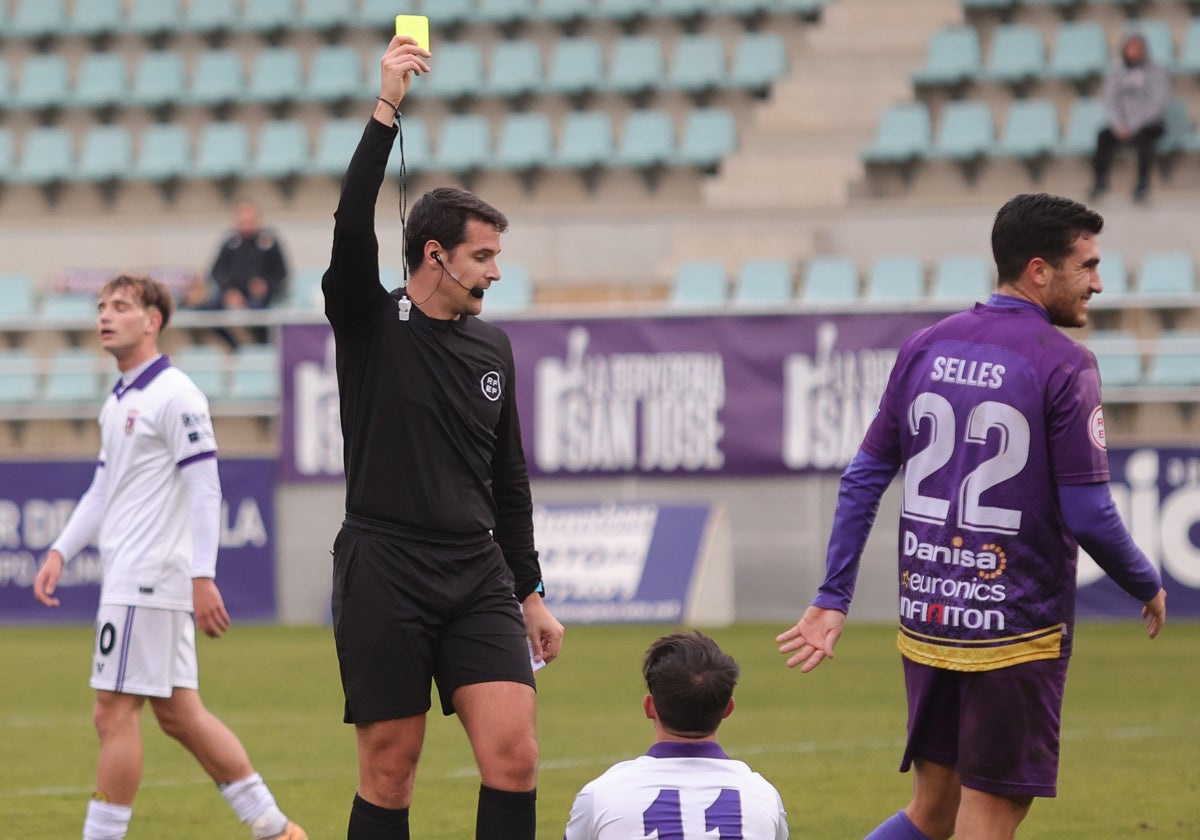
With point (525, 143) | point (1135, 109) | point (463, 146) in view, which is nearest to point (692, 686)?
point (1135, 109)

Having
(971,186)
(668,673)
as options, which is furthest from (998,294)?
(971,186)

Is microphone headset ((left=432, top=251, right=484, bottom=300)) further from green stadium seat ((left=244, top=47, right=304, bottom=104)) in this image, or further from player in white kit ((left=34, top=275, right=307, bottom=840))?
green stadium seat ((left=244, top=47, right=304, bottom=104))

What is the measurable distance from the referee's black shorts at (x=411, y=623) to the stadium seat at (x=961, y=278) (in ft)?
42.9

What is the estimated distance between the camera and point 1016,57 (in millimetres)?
21172

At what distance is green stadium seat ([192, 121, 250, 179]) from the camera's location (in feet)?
74.6

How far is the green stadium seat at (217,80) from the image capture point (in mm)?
23578

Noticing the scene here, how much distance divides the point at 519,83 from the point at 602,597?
909cm

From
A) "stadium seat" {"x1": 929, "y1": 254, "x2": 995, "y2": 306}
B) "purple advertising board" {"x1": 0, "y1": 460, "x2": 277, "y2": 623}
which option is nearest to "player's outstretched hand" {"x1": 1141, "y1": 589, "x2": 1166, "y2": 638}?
"purple advertising board" {"x1": 0, "y1": 460, "x2": 277, "y2": 623}

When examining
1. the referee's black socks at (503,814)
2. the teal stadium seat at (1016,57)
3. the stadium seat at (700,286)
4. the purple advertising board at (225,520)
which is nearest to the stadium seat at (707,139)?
the stadium seat at (700,286)

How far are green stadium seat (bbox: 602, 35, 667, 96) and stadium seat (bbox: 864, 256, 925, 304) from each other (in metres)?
5.03

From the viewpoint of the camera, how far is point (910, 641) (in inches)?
199

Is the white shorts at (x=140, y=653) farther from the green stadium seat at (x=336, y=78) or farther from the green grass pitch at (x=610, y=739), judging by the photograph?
the green stadium seat at (x=336, y=78)

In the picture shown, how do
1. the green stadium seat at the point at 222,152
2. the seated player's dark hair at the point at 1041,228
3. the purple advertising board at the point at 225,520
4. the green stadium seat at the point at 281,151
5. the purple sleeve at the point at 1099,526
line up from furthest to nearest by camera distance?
the green stadium seat at the point at 222,152
the green stadium seat at the point at 281,151
the purple advertising board at the point at 225,520
the seated player's dark hair at the point at 1041,228
the purple sleeve at the point at 1099,526

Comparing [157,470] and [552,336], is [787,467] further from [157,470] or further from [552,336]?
[157,470]
